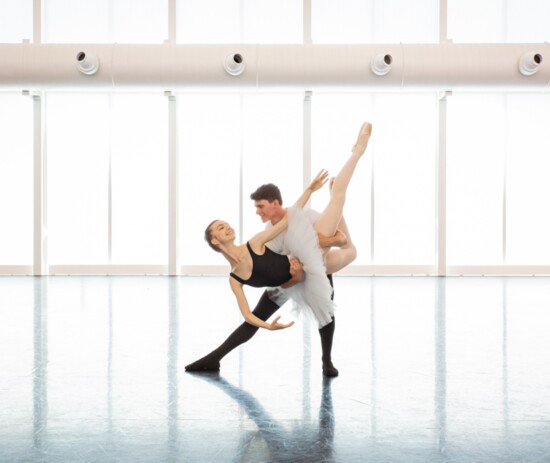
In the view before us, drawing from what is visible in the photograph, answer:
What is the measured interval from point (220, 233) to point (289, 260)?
515mm

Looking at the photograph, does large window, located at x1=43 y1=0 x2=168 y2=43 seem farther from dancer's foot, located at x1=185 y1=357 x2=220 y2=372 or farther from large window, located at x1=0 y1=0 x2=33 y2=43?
dancer's foot, located at x1=185 y1=357 x2=220 y2=372

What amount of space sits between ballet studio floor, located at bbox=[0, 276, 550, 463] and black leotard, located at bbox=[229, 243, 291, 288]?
2.10ft

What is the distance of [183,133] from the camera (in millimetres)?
12234

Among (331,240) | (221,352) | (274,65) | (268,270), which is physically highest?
(274,65)

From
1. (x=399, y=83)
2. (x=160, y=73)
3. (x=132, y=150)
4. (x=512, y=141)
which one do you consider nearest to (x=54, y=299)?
(x=160, y=73)

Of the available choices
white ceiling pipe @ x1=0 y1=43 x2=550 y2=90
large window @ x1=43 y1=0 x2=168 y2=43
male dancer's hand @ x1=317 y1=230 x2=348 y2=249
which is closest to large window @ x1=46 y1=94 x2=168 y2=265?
large window @ x1=43 y1=0 x2=168 y2=43

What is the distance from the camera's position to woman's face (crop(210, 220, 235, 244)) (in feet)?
13.3

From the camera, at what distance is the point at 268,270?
413cm

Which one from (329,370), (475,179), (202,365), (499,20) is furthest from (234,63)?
(329,370)

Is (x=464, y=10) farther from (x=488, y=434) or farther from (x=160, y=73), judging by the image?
(x=488, y=434)

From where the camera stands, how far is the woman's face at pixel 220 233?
4066mm

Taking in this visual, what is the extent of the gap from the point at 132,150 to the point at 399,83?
5443mm

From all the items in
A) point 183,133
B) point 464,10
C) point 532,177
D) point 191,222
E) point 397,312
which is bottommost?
point 397,312

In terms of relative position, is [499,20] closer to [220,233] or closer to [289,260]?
[289,260]
